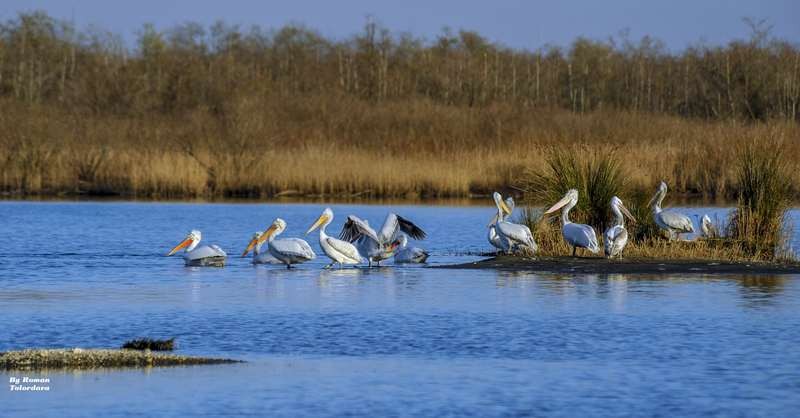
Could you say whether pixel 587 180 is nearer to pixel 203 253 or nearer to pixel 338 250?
pixel 338 250

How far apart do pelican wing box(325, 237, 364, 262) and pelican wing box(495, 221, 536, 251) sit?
5.21 feet

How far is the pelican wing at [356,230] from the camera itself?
1509 centimetres

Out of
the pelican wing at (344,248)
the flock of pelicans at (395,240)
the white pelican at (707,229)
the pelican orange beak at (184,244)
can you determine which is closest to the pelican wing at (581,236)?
the flock of pelicans at (395,240)

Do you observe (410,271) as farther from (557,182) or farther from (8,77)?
(8,77)

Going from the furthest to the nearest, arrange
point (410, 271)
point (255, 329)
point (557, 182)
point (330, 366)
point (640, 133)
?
1. point (640, 133)
2. point (557, 182)
3. point (410, 271)
4. point (255, 329)
5. point (330, 366)

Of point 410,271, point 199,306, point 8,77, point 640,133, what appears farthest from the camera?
point 8,77

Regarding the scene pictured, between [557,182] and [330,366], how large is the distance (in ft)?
26.5

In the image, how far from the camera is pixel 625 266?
14445mm

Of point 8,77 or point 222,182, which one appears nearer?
point 222,182

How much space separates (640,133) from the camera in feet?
107

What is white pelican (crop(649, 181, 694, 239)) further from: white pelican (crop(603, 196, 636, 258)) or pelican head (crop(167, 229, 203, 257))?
pelican head (crop(167, 229, 203, 257))

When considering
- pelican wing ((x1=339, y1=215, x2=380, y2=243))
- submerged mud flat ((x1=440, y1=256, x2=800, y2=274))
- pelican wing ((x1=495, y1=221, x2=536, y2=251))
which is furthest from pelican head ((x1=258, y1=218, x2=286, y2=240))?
pelican wing ((x1=495, y1=221, x2=536, y2=251))

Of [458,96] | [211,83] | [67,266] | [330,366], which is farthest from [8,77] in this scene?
[330,366]

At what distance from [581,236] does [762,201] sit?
8.41ft
